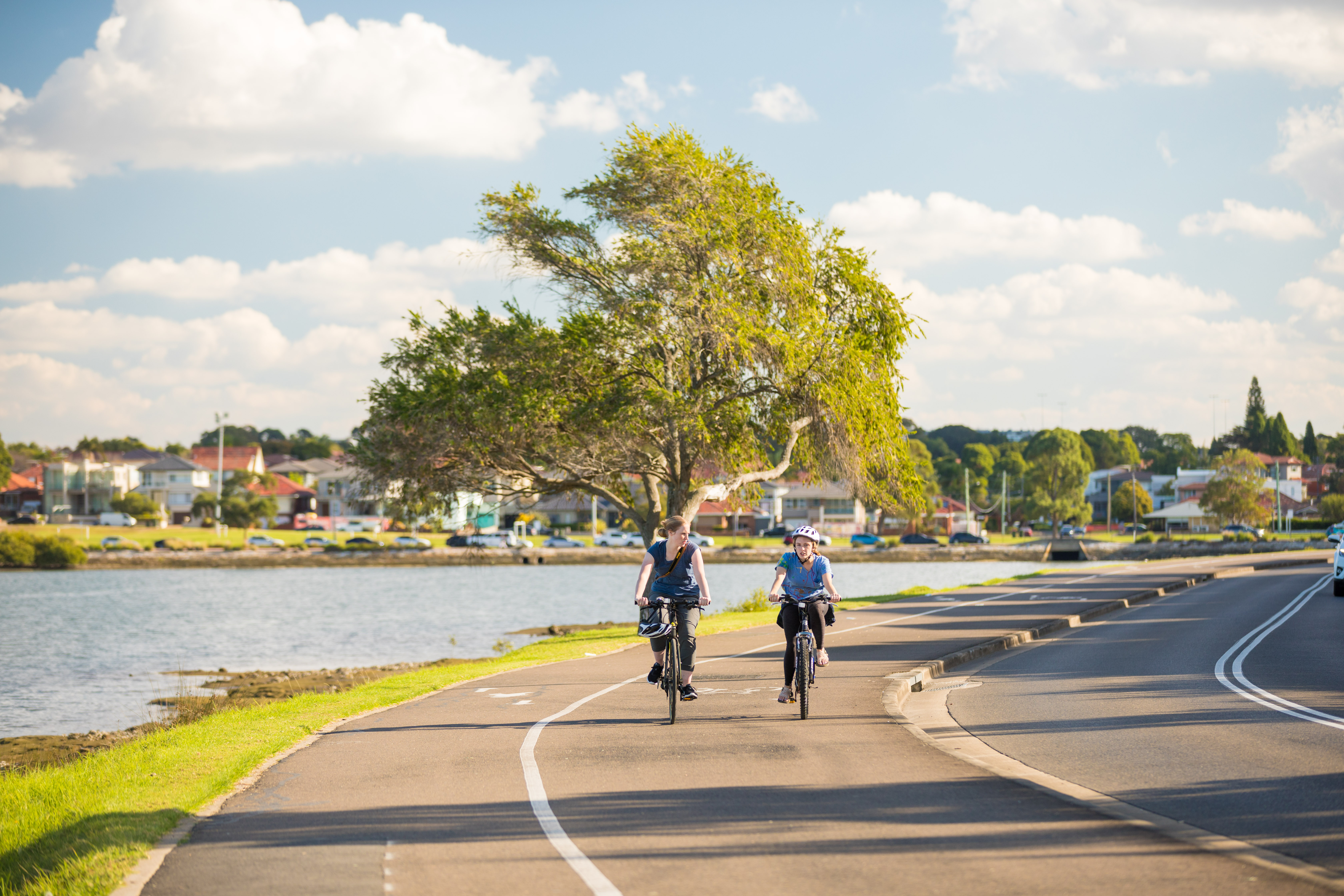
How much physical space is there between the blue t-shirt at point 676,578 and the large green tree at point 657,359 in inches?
475

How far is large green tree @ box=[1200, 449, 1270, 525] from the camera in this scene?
308 ft

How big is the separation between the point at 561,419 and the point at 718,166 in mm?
6713

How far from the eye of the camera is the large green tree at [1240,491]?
9381 cm

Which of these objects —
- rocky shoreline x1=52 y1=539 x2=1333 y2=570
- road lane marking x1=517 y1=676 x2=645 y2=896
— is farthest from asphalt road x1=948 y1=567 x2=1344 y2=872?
rocky shoreline x1=52 y1=539 x2=1333 y2=570

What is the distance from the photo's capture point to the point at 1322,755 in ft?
31.0

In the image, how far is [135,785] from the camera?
9703mm

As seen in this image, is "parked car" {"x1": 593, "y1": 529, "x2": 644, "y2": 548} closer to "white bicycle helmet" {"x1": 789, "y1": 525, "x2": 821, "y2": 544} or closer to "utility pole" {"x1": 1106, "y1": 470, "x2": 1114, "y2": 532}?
"utility pole" {"x1": 1106, "y1": 470, "x2": 1114, "y2": 532}

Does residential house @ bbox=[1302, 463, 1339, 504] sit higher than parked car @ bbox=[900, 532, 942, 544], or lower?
higher

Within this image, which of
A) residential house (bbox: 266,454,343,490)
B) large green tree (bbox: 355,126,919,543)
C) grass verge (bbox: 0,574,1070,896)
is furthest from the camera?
residential house (bbox: 266,454,343,490)

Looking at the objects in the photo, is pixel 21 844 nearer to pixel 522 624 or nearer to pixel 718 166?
pixel 718 166

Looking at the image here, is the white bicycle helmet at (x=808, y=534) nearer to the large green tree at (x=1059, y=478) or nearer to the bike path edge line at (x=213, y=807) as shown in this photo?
the bike path edge line at (x=213, y=807)

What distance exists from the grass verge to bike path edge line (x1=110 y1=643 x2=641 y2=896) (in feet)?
0.20

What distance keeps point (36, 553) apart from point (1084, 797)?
312 feet

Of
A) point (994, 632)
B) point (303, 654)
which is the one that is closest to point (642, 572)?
point (994, 632)
